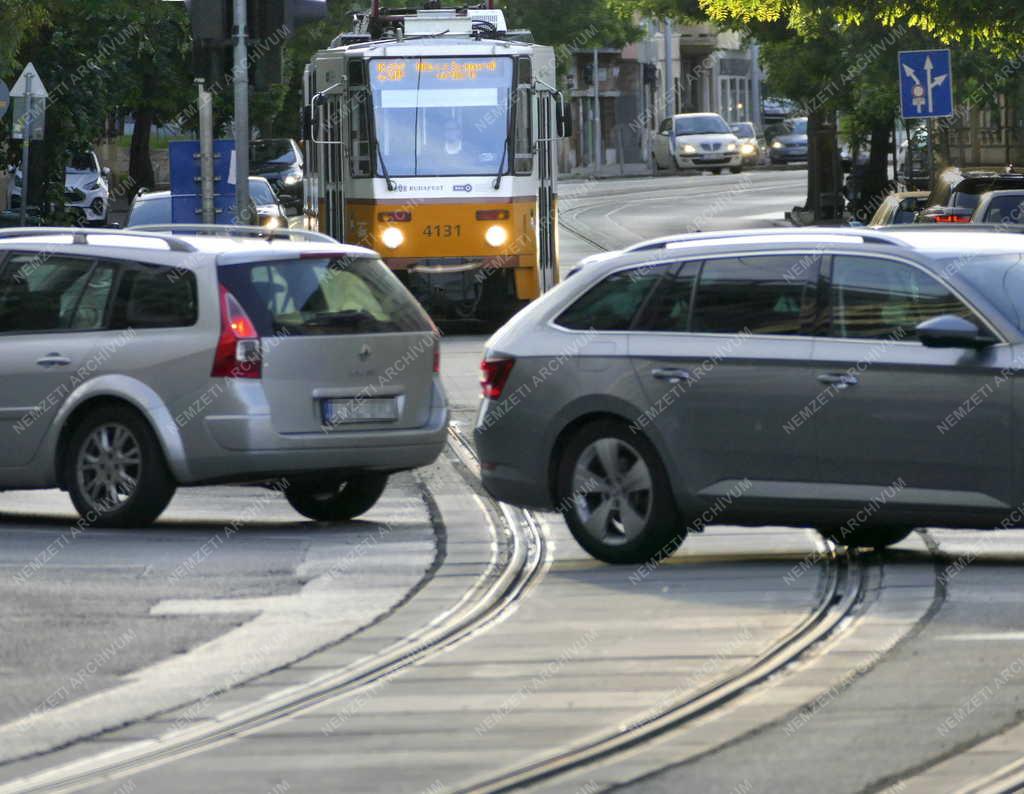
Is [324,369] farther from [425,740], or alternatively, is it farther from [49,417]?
[425,740]

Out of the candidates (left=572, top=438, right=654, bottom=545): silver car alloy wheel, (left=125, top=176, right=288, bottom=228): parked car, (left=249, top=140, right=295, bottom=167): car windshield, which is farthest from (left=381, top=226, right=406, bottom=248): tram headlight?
(left=249, top=140, right=295, bottom=167): car windshield

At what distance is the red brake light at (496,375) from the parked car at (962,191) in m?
15.9

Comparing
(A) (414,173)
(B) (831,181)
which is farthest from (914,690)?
(B) (831,181)

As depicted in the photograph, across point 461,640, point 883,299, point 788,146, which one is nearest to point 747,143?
point 788,146

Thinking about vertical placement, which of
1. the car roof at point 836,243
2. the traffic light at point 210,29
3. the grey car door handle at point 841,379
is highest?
the traffic light at point 210,29

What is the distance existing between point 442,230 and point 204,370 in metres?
13.8

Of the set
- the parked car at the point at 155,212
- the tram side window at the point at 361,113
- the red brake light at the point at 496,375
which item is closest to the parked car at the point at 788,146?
the parked car at the point at 155,212

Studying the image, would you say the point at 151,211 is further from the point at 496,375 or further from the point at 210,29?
the point at 496,375

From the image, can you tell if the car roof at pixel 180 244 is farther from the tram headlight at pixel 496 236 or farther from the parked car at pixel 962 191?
the parked car at pixel 962 191

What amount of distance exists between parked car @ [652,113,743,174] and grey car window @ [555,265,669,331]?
61.7 metres

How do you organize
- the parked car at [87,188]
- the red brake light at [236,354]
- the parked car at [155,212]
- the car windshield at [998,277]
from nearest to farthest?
the car windshield at [998,277], the red brake light at [236,354], the parked car at [155,212], the parked car at [87,188]

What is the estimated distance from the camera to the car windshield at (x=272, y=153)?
180 ft

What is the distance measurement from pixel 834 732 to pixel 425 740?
118cm

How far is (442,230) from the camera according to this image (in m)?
26.8
